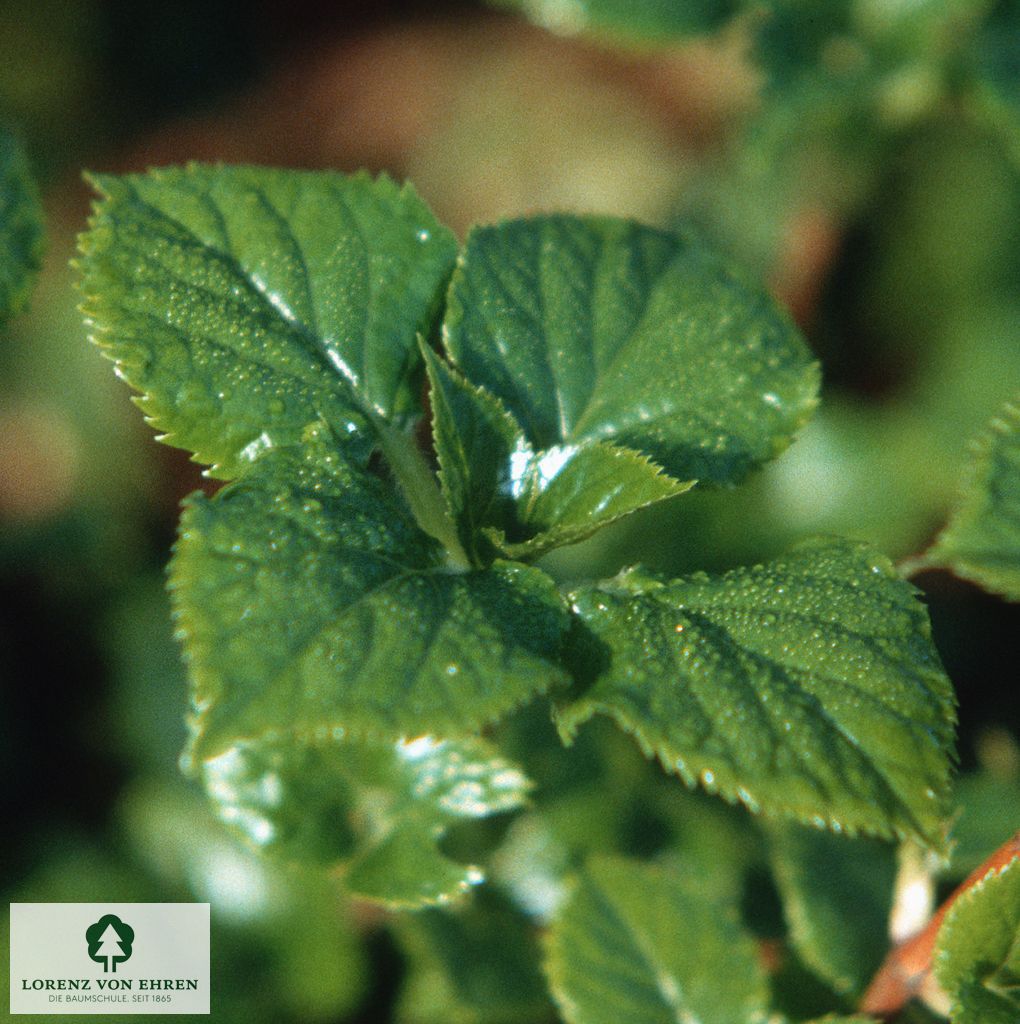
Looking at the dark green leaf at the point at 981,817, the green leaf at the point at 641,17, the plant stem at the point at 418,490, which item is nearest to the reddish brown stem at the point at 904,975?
the dark green leaf at the point at 981,817

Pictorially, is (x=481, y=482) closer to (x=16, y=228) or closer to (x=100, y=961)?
(x=16, y=228)

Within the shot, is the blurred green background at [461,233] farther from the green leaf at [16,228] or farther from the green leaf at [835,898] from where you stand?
the green leaf at [16,228]

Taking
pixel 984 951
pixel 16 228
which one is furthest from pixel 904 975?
pixel 16 228

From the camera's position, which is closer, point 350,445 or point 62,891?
point 350,445

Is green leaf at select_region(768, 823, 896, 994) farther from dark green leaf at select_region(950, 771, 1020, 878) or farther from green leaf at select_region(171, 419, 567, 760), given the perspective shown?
green leaf at select_region(171, 419, 567, 760)

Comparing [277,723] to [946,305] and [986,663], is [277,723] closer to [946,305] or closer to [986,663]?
[986,663]

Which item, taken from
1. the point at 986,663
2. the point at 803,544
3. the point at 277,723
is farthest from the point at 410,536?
the point at 986,663
